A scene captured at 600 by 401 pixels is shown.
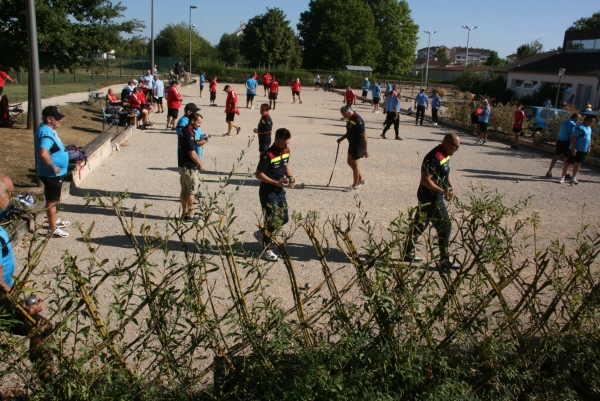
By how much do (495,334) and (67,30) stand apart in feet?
44.9

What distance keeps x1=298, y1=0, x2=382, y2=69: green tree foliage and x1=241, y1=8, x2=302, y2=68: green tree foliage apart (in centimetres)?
853

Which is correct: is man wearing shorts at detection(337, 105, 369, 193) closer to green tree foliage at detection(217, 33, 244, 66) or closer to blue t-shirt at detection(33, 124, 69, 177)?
blue t-shirt at detection(33, 124, 69, 177)

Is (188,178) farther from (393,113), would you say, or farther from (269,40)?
(269,40)

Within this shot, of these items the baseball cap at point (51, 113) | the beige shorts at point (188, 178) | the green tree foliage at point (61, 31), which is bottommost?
Result: the beige shorts at point (188, 178)

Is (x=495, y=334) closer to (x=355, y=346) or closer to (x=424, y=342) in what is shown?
(x=424, y=342)

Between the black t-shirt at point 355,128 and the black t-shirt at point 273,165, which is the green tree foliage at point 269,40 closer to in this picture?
the black t-shirt at point 355,128

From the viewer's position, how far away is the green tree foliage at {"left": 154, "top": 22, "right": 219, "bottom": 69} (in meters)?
75.6

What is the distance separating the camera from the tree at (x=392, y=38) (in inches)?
3553

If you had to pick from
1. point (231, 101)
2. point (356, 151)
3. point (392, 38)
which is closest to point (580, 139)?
point (356, 151)

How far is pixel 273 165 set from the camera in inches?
277

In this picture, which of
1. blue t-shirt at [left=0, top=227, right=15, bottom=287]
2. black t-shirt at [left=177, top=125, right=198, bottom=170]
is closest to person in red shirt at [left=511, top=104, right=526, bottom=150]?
black t-shirt at [left=177, top=125, right=198, bottom=170]

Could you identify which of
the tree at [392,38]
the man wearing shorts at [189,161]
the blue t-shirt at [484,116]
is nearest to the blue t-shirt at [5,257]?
the man wearing shorts at [189,161]

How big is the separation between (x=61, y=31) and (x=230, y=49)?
8033 cm

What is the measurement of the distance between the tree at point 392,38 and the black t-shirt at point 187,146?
85509mm
